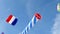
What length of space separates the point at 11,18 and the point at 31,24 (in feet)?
8.74

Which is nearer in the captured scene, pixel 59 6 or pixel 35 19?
pixel 59 6

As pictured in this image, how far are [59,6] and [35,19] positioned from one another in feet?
10.9

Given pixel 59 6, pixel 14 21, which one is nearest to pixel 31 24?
pixel 14 21

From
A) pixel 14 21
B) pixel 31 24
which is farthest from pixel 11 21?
pixel 31 24

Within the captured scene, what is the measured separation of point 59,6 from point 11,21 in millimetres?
6158

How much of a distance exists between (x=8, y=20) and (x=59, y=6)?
645 cm

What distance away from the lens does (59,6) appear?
38.7ft

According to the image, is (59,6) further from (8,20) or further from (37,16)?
(8,20)

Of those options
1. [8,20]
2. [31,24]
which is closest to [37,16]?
[31,24]

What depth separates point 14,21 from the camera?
12.6 m

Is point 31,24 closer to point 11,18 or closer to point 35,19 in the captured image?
point 35,19

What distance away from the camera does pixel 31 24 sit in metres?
12.9

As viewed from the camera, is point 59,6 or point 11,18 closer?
point 59,6

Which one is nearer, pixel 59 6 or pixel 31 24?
pixel 59 6
